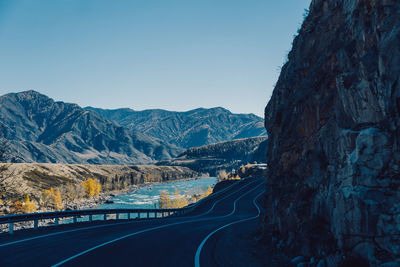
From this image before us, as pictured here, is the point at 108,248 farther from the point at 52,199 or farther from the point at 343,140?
the point at 52,199

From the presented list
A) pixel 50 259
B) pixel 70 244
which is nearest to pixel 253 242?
pixel 70 244

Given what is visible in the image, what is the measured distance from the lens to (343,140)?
835cm

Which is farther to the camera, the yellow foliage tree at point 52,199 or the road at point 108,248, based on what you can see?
the yellow foliage tree at point 52,199

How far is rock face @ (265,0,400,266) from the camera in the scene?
6.74 m

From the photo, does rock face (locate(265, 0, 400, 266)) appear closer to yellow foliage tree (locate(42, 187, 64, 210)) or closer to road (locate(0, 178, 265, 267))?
road (locate(0, 178, 265, 267))

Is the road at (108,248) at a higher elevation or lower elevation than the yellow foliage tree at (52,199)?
higher

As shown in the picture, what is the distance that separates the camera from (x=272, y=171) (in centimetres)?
1475

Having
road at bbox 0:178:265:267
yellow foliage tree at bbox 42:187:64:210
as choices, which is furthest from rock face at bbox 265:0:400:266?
yellow foliage tree at bbox 42:187:64:210

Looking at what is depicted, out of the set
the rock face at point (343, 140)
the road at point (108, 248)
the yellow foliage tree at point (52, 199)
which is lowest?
the yellow foliage tree at point (52, 199)


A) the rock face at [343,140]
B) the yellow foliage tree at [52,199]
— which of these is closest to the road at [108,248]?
the rock face at [343,140]

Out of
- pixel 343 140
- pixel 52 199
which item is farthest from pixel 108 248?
pixel 52 199

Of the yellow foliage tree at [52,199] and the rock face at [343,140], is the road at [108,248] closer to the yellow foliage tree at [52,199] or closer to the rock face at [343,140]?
the rock face at [343,140]

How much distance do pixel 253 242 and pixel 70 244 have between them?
7798 millimetres

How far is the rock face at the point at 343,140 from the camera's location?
6738mm
